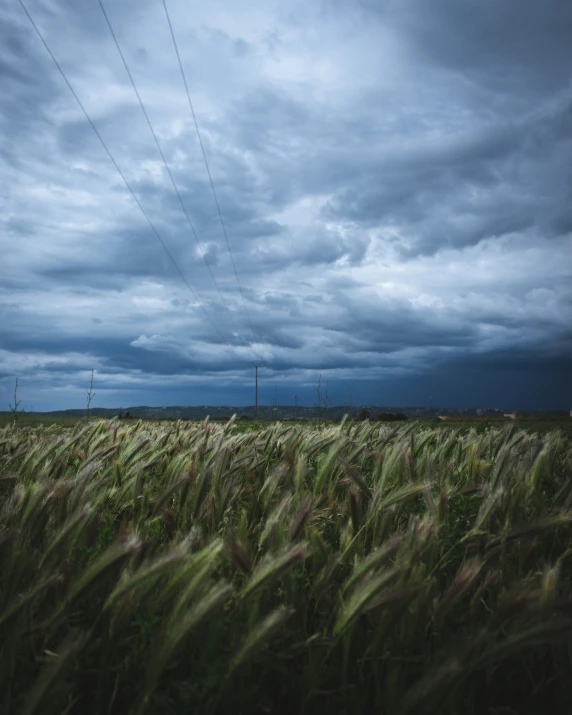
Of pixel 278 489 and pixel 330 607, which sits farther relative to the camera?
pixel 278 489

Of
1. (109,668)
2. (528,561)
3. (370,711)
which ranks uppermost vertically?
(528,561)

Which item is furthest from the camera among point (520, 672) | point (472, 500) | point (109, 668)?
point (472, 500)

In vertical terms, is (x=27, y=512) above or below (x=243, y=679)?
above

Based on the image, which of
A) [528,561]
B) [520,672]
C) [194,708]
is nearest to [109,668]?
[194,708]

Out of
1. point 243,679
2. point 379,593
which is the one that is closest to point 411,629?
point 379,593

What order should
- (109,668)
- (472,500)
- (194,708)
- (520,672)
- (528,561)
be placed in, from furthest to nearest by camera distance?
(472,500) < (528,561) < (520,672) < (109,668) < (194,708)

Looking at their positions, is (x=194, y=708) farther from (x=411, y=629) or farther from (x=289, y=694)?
(x=411, y=629)

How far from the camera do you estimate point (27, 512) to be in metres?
2.12

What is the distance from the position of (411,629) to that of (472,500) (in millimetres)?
1444

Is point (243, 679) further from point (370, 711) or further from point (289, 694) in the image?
point (370, 711)

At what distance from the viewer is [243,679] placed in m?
1.30

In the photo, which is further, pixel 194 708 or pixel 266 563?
pixel 266 563

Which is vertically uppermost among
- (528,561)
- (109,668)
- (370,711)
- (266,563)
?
(266,563)

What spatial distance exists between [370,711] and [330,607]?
0.93ft
